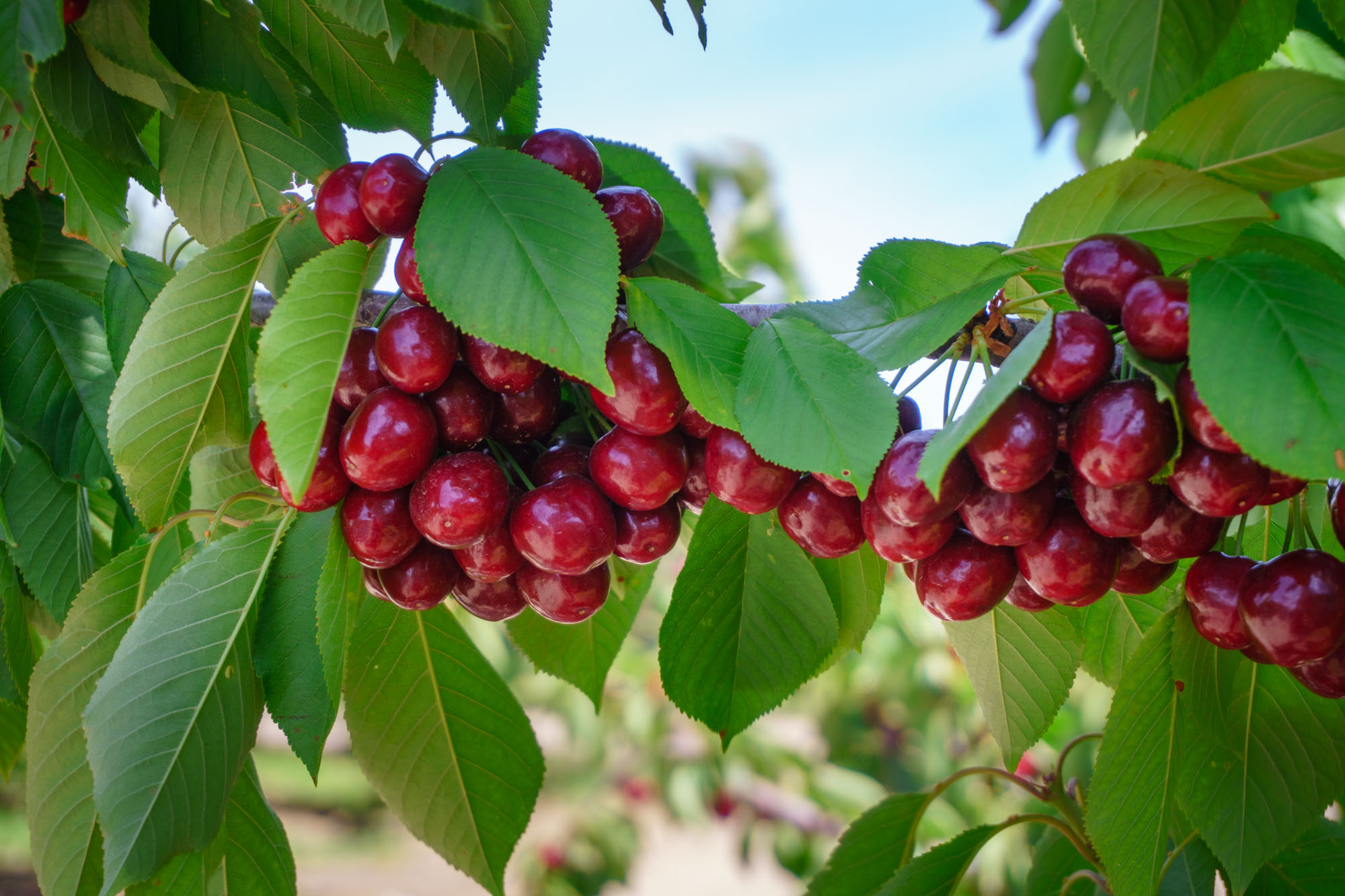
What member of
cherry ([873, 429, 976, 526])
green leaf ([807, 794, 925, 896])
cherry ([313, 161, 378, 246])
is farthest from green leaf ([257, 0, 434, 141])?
green leaf ([807, 794, 925, 896])

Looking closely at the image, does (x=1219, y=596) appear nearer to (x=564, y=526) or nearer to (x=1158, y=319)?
(x=1158, y=319)

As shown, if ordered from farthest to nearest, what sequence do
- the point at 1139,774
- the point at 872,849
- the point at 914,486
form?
the point at 872,849
the point at 1139,774
the point at 914,486

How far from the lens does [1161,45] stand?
699mm

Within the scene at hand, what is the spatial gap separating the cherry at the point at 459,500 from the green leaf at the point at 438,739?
29cm

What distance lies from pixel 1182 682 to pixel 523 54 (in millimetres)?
798

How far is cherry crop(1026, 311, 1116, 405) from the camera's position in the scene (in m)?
0.59

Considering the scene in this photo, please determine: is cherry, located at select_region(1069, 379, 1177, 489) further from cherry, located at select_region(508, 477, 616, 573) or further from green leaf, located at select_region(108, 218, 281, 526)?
green leaf, located at select_region(108, 218, 281, 526)

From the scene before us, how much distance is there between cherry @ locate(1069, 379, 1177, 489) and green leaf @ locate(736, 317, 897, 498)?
124mm

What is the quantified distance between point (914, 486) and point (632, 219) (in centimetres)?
34

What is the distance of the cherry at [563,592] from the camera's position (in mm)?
804

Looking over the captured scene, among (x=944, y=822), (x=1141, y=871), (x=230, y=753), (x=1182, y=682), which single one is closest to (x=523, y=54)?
(x=230, y=753)

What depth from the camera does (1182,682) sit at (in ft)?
2.52

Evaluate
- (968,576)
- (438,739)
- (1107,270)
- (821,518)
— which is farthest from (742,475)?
(438,739)

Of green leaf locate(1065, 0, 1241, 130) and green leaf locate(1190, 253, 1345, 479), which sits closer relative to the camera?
green leaf locate(1190, 253, 1345, 479)
